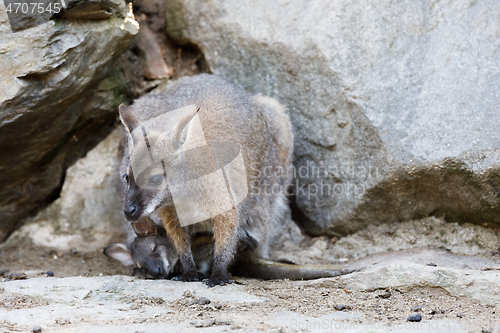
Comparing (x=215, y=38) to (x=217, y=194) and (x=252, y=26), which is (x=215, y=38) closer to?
(x=252, y=26)

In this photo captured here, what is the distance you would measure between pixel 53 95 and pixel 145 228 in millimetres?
1707

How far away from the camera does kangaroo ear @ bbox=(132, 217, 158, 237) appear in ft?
18.8

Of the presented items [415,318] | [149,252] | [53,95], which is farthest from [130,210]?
[415,318]

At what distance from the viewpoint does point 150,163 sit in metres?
4.55

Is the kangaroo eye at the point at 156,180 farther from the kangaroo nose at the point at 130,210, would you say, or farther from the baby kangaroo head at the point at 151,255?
the baby kangaroo head at the point at 151,255

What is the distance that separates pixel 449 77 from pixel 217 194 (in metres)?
2.62

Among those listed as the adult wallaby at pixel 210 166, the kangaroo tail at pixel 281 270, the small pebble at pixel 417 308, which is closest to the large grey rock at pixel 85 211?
the adult wallaby at pixel 210 166

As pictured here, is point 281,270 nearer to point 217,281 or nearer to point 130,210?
point 217,281

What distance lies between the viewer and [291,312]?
3982 millimetres

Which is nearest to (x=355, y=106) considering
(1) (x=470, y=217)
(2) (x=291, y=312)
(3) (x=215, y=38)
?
(1) (x=470, y=217)

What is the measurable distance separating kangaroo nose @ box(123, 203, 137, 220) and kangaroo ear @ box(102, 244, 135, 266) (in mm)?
1319

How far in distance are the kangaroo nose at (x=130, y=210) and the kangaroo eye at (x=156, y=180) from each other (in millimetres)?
255

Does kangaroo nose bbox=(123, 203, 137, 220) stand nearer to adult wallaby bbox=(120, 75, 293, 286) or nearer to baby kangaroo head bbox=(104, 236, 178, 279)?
adult wallaby bbox=(120, 75, 293, 286)

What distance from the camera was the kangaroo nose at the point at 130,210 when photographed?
4.48m
